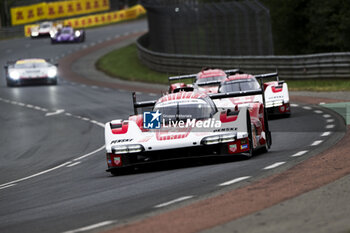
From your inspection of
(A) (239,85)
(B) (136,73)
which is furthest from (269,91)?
(B) (136,73)

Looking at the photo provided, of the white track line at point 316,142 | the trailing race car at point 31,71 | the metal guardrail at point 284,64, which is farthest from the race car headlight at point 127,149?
the trailing race car at point 31,71

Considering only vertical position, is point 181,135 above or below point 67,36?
above

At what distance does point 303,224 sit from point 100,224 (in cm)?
220

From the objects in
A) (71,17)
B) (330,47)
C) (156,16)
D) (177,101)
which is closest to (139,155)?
(177,101)

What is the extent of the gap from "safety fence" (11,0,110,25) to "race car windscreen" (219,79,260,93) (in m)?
67.7

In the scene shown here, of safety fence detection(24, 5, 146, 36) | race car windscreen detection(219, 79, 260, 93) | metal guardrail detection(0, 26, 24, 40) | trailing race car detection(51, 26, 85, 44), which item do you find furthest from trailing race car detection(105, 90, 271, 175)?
safety fence detection(24, 5, 146, 36)

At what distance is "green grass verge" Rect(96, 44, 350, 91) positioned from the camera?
→ 31.0 meters

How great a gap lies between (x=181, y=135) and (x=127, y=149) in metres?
0.88

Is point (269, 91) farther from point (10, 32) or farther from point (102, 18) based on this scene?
point (102, 18)

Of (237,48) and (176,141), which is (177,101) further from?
(237,48)

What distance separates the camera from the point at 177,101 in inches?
577

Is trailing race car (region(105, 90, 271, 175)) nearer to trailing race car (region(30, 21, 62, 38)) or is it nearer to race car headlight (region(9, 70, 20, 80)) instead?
race car headlight (region(9, 70, 20, 80))

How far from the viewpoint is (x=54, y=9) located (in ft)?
296

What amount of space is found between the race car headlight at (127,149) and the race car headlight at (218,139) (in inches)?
39.9
